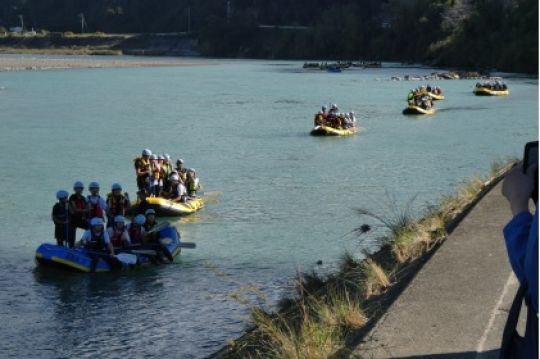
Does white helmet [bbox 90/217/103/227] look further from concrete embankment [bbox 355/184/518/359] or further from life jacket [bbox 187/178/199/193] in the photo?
concrete embankment [bbox 355/184/518/359]

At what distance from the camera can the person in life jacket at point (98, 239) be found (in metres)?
15.3

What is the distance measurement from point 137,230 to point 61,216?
50.8 inches

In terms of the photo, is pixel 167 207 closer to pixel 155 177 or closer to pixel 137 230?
pixel 155 177

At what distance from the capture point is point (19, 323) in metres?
12.3

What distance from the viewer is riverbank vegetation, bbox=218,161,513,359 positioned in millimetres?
6660

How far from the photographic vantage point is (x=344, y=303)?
8000 mm

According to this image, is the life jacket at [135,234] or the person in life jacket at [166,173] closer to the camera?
the life jacket at [135,234]

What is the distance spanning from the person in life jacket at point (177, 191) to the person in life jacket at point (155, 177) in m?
0.40

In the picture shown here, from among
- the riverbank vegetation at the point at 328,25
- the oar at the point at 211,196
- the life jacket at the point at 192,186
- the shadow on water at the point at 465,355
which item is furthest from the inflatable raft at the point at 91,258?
the riverbank vegetation at the point at 328,25

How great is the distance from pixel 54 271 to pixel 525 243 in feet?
42.0

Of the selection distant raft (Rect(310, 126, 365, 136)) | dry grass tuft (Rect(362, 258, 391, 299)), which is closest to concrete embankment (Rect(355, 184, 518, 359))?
dry grass tuft (Rect(362, 258, 391, 299))

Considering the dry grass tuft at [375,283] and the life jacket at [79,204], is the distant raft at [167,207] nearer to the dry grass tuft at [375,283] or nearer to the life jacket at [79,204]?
the life jacket at [79,204]

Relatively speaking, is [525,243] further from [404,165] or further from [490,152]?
[490,152]

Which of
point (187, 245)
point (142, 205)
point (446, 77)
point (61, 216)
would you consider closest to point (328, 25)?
point (446, 77)
